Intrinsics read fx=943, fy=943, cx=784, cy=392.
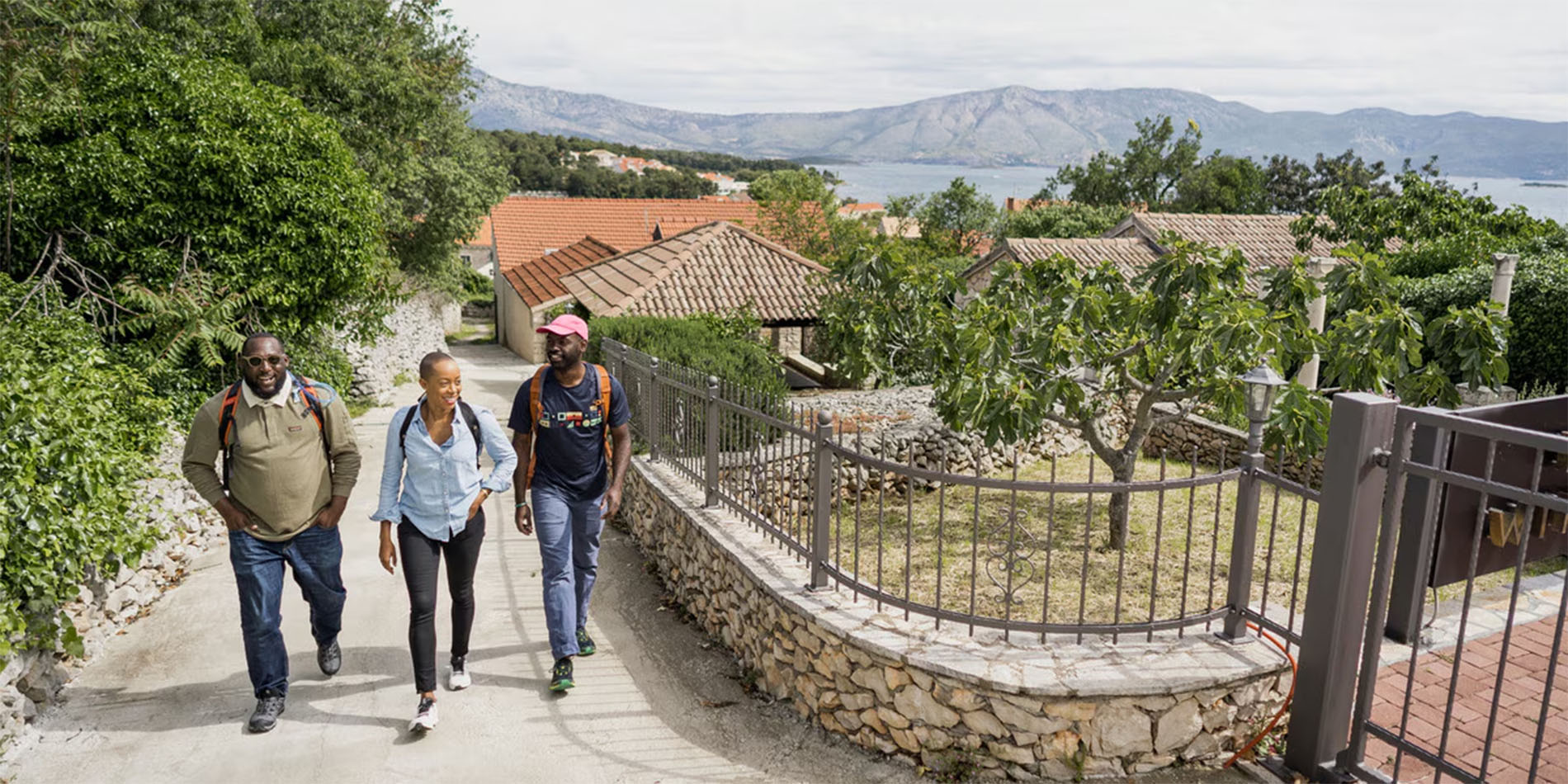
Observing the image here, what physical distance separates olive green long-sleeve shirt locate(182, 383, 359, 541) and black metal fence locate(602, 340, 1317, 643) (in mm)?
2406

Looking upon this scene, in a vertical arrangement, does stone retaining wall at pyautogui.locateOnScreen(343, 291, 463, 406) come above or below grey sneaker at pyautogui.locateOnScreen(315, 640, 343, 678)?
below

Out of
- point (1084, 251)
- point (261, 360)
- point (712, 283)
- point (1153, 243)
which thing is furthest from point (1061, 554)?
point (1153, 243)

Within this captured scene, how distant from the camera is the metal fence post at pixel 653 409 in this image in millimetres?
7887

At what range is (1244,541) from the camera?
4391 millimetres

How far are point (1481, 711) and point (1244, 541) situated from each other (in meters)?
1.31

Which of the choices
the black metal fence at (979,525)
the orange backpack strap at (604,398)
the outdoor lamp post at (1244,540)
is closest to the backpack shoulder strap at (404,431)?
the orange backpack strap at (604,398)

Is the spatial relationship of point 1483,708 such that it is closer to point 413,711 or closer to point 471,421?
point 471,421

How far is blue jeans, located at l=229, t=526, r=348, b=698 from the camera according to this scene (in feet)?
15.2

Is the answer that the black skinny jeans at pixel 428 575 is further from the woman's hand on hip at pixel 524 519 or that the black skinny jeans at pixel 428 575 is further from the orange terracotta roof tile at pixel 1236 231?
the orange terracotta roof tile at pixel 1236 231

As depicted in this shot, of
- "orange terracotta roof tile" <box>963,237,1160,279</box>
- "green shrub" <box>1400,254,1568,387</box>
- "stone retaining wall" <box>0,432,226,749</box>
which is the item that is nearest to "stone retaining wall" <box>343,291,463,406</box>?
"stone retaining wall" <box>0,432,226,749</box>

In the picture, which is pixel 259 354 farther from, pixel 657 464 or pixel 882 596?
pixel 657 464

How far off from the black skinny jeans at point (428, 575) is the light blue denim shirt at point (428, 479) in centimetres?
7

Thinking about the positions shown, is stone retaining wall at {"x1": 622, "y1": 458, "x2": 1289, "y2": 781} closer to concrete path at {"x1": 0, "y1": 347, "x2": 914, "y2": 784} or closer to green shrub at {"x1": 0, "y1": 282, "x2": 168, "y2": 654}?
concrete path at {"x1": 0, "y1": 347, "x2": 914, "y2": 784}

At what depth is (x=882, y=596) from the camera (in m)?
4.73
